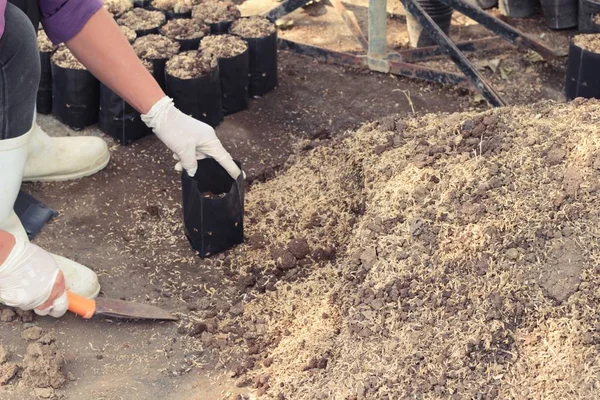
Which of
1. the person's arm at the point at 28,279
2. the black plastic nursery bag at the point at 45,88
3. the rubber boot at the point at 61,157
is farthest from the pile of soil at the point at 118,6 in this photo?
the person's arm at the point at 28,279

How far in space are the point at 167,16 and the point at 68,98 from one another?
0.90m

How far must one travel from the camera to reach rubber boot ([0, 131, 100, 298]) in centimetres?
256

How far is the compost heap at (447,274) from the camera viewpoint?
7.11 feet

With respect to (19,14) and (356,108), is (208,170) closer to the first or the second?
(19,14)

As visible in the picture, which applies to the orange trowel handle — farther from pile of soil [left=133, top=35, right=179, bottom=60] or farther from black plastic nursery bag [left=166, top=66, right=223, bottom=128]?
pile of soil [left=133, top=35, right=179, bottom=60]

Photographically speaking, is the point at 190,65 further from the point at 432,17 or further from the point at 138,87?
the point at 432,17

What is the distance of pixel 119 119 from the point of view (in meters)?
3.70

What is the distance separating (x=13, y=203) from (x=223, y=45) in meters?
1.59

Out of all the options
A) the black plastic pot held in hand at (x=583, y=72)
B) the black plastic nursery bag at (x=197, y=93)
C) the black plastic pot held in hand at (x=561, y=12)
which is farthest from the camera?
the black plastic pot held in hand at (x=561, y=12)

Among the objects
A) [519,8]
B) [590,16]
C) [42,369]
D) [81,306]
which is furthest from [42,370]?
[519,8]

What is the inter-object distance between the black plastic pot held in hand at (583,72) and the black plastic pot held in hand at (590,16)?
43 cm

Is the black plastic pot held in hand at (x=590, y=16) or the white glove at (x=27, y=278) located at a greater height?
the black plastic pot held in hand at (x=590, y=16)

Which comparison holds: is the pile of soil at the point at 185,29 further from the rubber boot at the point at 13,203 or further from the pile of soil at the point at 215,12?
the rubber boot at the point at 13,203

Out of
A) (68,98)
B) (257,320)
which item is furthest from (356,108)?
(257,320)
